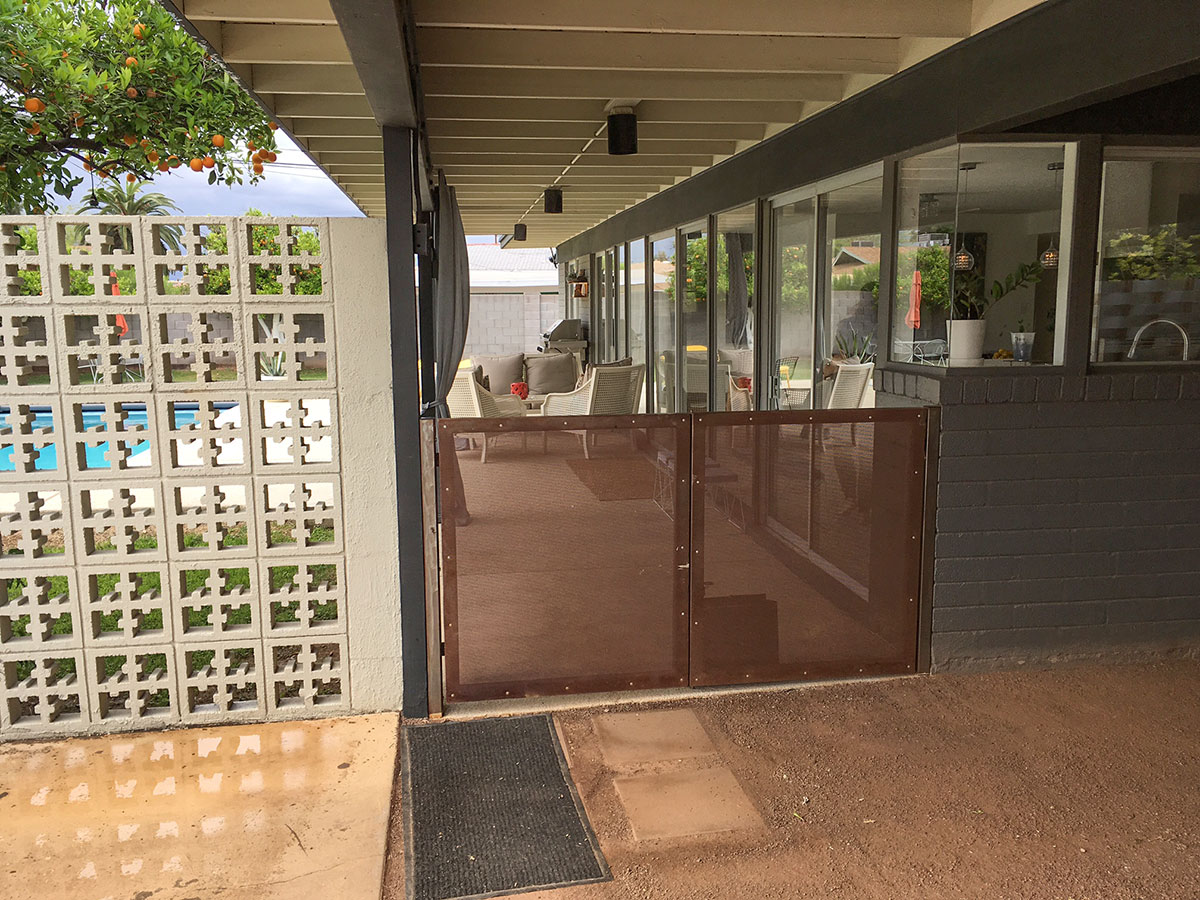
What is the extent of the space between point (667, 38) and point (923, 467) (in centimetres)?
221

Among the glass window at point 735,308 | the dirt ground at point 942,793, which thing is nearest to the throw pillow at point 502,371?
the glass window at point 735,308

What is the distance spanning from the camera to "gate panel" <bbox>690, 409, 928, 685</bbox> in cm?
385

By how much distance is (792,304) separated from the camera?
6293mm

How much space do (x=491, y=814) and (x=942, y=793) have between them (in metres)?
1.49

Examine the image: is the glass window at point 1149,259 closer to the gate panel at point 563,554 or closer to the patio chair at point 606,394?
the gate panel at point 563,554

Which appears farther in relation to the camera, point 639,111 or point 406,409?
point 639,111

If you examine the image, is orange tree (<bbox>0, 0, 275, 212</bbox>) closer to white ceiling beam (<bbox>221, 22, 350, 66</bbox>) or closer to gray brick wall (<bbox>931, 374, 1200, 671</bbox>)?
white ceiling beam (<bbox>221, 22, 350, 66</bbox>)

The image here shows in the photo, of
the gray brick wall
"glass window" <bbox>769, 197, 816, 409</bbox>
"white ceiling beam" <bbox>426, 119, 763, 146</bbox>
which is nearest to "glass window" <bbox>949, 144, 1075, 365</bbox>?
the gray brick wall

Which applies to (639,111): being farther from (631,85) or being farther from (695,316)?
(695,316)

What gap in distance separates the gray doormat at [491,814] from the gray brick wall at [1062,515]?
1.87 meters

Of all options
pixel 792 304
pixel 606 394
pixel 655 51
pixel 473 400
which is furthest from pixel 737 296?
pixel 655 51

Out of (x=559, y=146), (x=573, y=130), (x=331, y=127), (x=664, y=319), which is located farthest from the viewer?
(x=664, y=319)

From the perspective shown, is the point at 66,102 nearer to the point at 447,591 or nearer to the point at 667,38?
the point at 667,38

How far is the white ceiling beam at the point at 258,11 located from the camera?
3.57m
